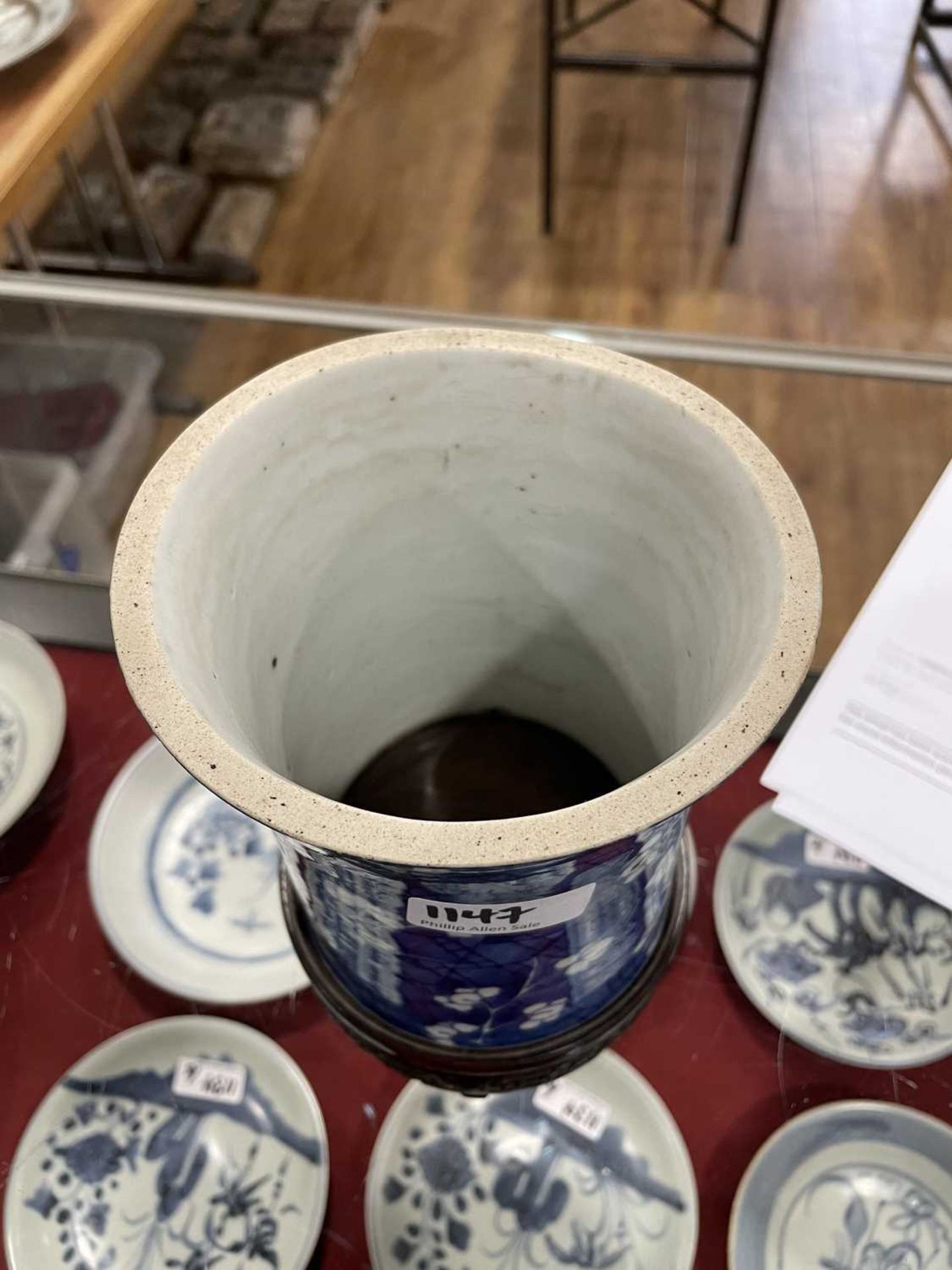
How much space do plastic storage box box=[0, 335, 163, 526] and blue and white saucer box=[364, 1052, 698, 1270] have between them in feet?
3.60

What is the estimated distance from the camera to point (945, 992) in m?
0.89

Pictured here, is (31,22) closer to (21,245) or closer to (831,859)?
(21,245)

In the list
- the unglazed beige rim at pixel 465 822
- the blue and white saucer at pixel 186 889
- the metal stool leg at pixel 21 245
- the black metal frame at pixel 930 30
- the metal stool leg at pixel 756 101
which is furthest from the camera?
the black metal frame at pixel 930 30

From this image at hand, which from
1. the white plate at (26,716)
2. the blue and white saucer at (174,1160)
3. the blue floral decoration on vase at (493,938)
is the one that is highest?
the blue floral decoration on vase at (493,938)

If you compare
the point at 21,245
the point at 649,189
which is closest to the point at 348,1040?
the point at 21,245

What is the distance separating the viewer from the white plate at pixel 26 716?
1.01 meters

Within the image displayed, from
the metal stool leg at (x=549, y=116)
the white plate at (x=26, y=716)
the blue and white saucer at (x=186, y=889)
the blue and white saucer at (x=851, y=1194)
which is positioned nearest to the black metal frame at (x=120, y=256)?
the metal stool leg at (x=549, y=116)

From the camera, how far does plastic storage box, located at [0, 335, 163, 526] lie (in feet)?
5.26

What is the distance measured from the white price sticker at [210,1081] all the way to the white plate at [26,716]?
0.28m

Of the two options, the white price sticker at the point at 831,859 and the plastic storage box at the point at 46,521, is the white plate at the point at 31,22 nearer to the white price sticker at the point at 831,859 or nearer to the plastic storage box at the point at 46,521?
the plastic storage box at the point at 46,521

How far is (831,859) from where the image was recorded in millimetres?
977

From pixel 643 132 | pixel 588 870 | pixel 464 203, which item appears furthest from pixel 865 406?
pixel 643 132

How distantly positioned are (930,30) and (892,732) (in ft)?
10.7

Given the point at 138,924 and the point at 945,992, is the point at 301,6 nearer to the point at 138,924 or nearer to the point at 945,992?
the point at 138,924
